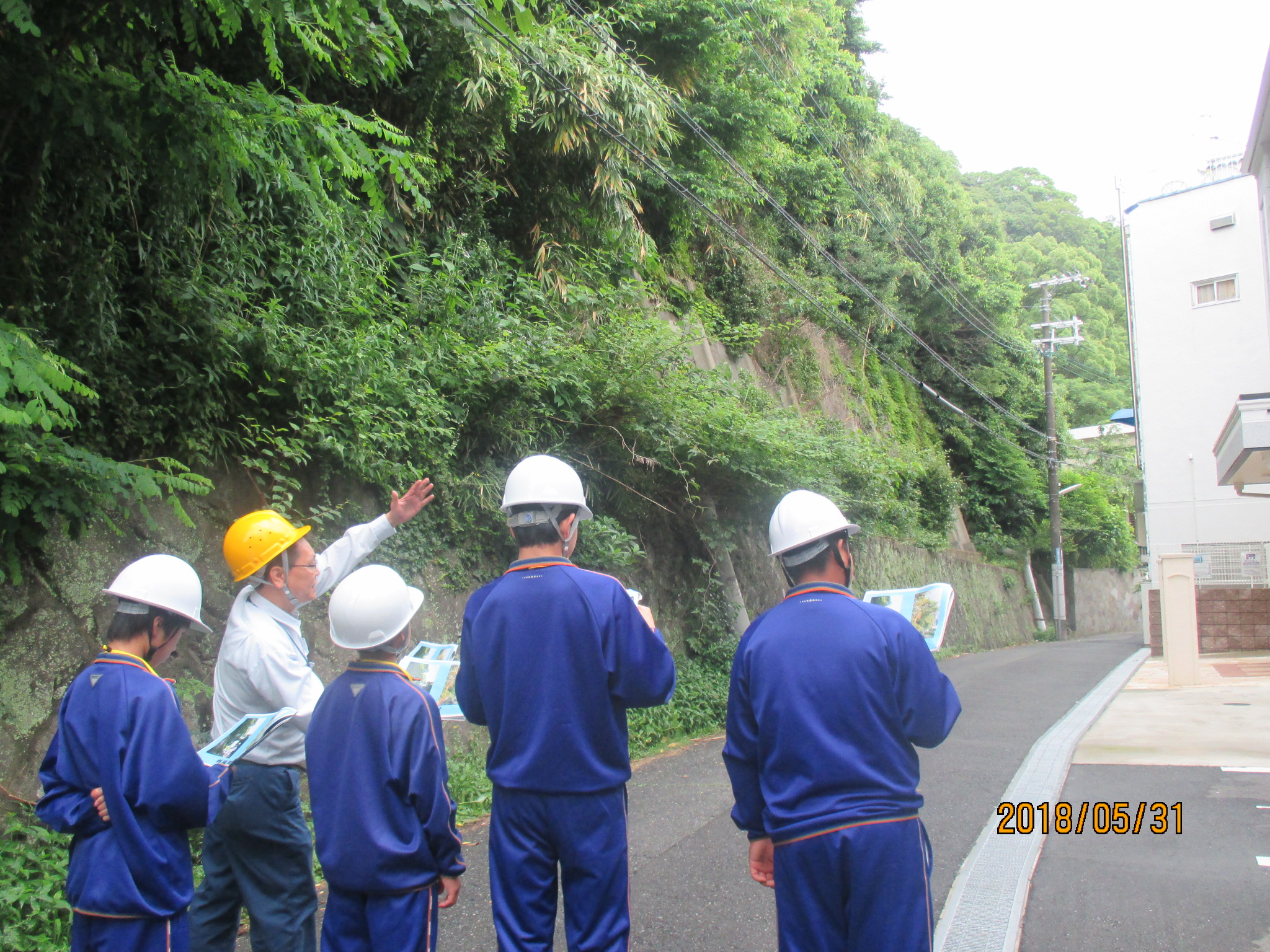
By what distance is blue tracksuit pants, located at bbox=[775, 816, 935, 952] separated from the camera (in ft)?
7.98

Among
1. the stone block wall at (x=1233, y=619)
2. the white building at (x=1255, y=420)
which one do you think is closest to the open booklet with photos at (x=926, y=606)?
the white building at (x=1255, y=420)

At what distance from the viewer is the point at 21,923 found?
371 cm

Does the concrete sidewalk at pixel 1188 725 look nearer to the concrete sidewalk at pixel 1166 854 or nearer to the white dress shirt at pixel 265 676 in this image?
the concrete sidewalk at pixel 1166 854

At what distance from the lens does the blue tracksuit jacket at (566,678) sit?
278cm

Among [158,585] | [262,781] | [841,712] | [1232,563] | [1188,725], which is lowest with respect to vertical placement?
[1232,563]

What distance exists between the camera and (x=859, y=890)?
96.5 inches

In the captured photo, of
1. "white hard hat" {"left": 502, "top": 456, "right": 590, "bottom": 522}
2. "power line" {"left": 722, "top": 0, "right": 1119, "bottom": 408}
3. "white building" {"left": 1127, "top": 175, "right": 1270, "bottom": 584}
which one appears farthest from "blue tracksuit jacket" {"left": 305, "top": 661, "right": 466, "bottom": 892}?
"white building" {"left": 1127, "top": 175, "right": 1270, "bottom": 584}

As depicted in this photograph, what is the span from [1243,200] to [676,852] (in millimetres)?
31056

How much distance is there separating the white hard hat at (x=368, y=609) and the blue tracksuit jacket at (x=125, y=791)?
0.57 meters

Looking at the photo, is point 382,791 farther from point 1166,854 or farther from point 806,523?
point 1166,854

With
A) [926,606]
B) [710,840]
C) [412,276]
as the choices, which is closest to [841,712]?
[926,606]

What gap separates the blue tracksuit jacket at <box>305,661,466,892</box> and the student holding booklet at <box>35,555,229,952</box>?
1.30 ft

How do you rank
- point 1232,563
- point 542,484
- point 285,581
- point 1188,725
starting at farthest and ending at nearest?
point 1232,563 < point 1188,725 < point 285,581 < point 542,484
